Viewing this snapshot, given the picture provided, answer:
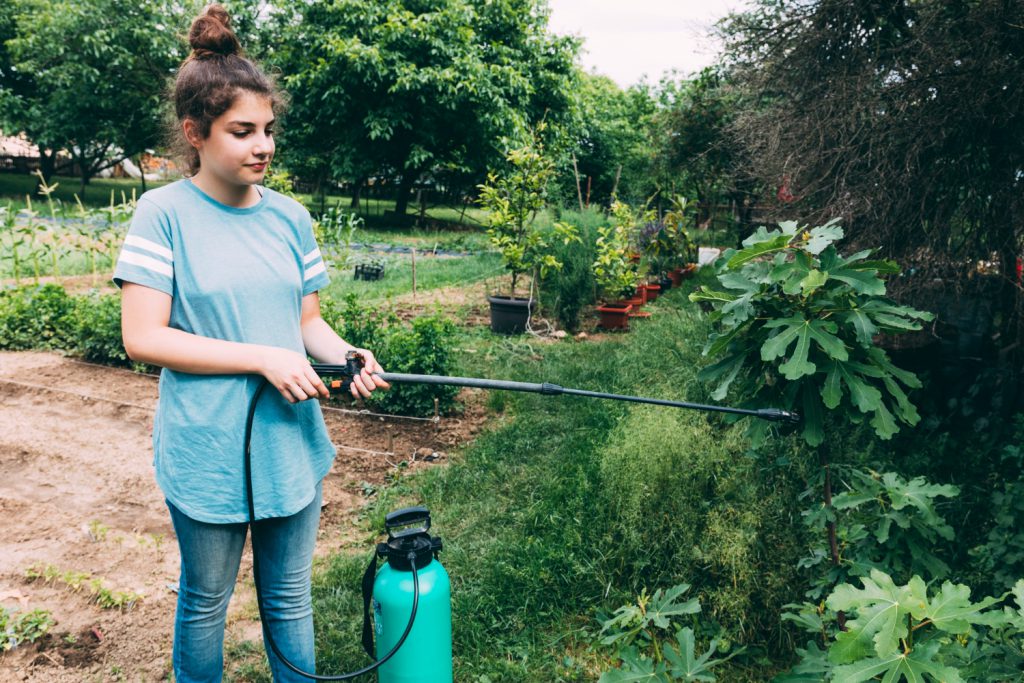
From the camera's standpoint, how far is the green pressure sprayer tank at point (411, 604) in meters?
1.90

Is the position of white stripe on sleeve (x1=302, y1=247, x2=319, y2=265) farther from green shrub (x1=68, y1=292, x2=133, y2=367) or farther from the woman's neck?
green shrub (x1=68, y1=292, x2=133, y2=367)

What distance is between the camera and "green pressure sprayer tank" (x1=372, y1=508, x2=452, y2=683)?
1897 millimetres

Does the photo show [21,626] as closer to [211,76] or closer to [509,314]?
[211,76]

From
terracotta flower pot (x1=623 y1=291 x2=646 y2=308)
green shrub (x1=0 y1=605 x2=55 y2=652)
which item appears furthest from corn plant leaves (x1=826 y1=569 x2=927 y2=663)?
terracotta flower pot (x1=623 y1=291 x2=646 y2=308)

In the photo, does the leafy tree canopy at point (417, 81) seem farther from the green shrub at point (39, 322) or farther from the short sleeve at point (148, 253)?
the short sleeve at point (148, 253)

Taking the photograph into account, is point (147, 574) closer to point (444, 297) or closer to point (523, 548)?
point (523, 548)

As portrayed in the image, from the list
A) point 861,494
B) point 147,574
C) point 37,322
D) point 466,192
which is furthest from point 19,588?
point 466,192

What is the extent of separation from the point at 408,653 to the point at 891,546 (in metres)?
1.35

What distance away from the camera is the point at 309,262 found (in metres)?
1.89

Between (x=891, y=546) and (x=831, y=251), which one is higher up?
(x=831, y=251)

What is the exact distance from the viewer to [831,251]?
71.8 inches

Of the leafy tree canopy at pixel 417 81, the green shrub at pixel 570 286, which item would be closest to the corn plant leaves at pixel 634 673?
the green shrub at pixel 570 286

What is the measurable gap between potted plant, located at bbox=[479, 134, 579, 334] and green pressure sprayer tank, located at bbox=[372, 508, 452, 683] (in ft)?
15.0

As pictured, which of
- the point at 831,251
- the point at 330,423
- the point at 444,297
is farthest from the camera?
the point at 444,297
